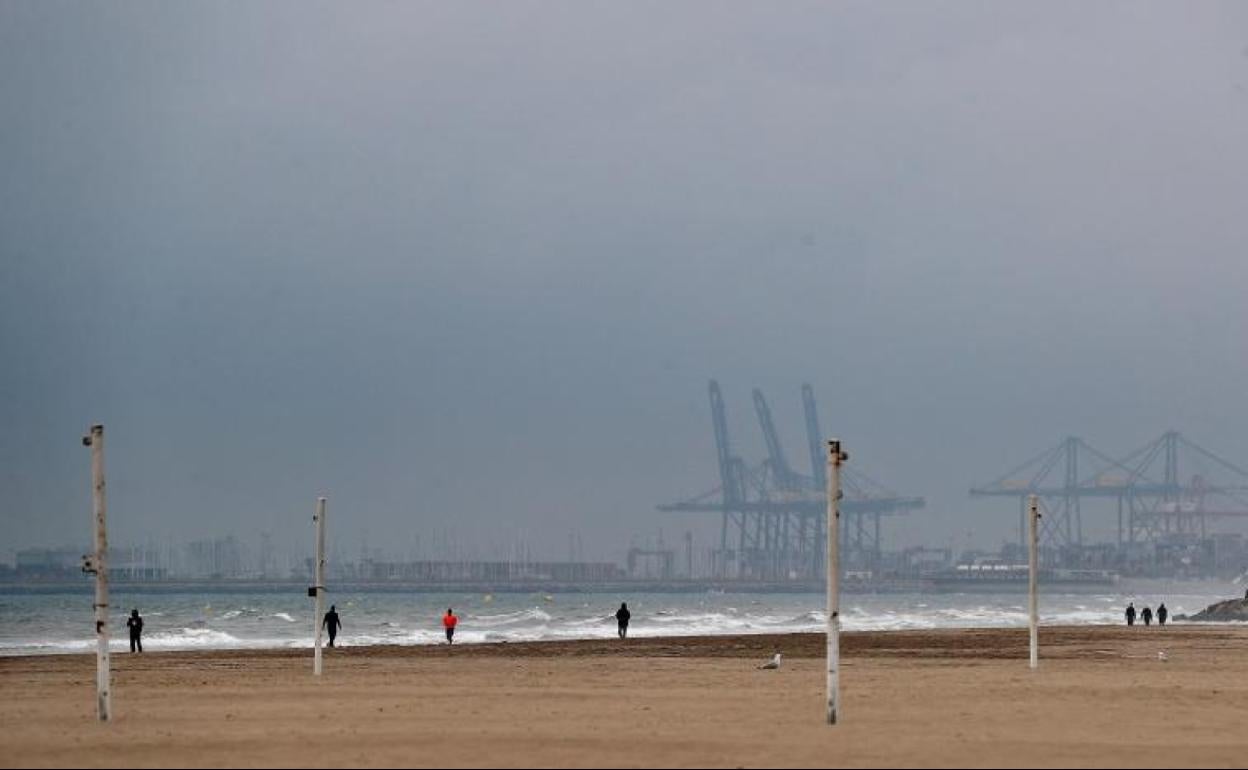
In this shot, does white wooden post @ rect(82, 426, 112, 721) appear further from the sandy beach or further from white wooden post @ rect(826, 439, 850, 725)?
white wooden post @ rect(826, 439, 850, 725)

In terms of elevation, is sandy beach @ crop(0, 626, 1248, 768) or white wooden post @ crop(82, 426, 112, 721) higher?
white wooden post @ crop(82, 426, 112, 721)

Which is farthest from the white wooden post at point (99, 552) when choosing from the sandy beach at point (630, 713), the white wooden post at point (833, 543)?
the white wooden post at point (833, 543)

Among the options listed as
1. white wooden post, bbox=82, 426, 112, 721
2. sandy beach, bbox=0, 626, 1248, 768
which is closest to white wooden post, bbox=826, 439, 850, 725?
sandy beach, bbox=0, 626, 1248, 768

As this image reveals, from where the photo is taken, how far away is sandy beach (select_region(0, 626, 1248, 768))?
18250 millimetres

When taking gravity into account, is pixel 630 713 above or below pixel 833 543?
below

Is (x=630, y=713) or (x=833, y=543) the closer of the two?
(x=833, y=543)

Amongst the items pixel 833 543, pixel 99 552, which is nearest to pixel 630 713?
pixel 833 543

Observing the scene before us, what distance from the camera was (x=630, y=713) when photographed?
77.2 ft

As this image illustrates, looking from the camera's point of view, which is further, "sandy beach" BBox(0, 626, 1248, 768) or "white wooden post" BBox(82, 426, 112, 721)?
"white wooden post" BBox(82, 426, 112, 721)

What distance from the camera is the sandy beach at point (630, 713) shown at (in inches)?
719

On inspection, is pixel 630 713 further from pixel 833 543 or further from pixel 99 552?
pixel 99 552

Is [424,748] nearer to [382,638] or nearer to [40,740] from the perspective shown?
[40,740]

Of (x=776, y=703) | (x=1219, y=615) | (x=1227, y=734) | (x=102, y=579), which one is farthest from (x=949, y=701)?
(x=1219, y=615)

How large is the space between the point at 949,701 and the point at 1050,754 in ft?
23.8
